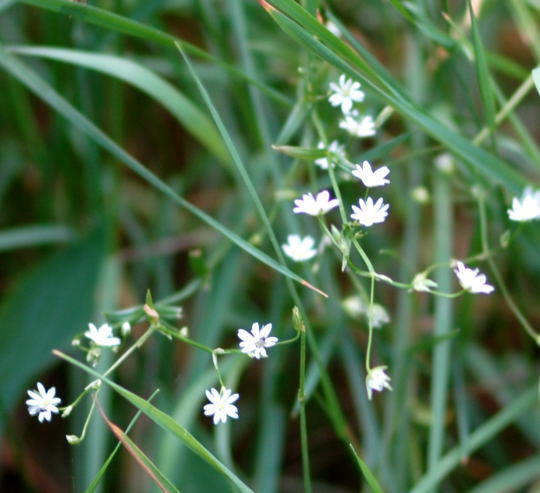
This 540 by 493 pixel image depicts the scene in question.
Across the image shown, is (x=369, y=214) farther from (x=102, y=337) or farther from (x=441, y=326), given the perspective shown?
(x=441, y=326)

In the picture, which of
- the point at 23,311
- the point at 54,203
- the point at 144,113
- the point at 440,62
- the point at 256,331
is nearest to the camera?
the point at 256,331

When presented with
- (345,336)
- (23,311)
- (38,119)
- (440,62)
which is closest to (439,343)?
(345,336)

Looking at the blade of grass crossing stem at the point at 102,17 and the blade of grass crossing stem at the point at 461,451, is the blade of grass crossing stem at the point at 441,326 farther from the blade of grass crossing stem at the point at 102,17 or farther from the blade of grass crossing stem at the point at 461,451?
the blade of grass crossing stem at the point at 102,17

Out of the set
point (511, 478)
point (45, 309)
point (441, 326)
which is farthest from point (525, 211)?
A: point (45, 309)

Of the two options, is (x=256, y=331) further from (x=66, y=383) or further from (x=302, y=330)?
(x=66, y=383)

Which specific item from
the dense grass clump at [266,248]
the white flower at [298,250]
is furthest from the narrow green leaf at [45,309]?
the white flower at [298,250]

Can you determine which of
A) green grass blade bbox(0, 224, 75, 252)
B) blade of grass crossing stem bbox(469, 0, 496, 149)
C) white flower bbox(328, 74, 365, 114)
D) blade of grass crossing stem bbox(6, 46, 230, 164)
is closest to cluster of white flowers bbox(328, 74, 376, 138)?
white flower bbox(328, 74, 365, 114)
